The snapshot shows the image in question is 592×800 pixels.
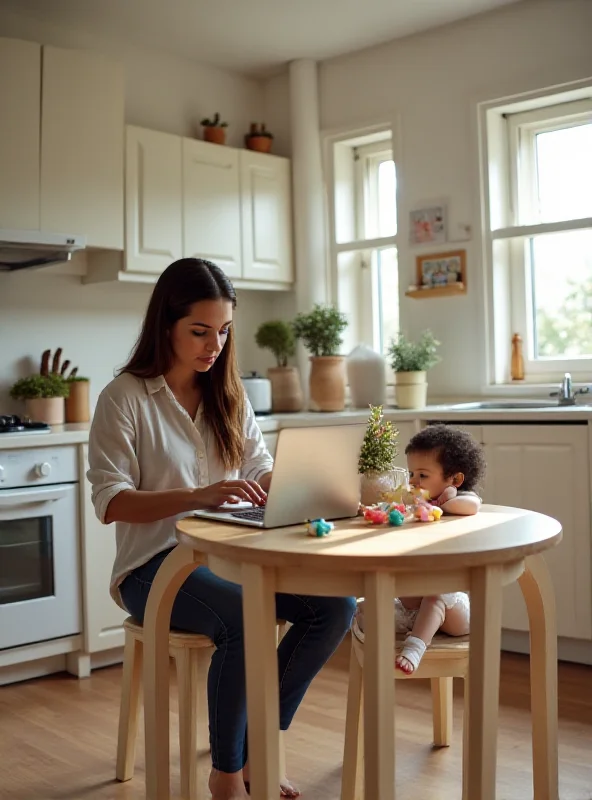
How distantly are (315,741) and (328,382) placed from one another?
5.75 feet

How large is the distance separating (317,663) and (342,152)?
9.73ft

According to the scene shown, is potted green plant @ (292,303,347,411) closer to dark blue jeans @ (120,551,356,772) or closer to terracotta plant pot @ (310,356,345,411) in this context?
terracotta plant pot @ (310,356,345,411)

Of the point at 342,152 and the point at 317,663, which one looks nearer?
the point at 317,663

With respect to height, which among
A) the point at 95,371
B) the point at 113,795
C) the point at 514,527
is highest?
the point at 95,371

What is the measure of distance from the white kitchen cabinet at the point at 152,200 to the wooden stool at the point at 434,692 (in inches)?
83.0

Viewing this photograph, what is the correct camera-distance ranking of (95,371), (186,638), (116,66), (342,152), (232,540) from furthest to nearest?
(342,152) → (95,371) → (116,66) → (186,638) → (232,540)

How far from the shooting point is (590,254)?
12.5 ft

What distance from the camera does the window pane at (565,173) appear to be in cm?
381

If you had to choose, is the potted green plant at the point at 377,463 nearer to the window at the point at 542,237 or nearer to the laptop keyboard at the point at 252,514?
the laptop keyboard at the point at 252,514

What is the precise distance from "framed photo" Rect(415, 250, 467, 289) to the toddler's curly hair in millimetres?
1966

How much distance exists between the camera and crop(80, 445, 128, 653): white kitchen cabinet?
Answer: 327 cm

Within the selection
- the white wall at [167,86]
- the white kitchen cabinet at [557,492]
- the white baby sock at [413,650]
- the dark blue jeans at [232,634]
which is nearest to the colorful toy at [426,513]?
the white baby sock at [413,650]

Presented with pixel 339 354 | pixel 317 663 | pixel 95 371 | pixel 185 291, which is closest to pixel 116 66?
pixel 95 371

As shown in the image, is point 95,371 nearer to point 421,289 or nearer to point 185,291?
point 421,289
